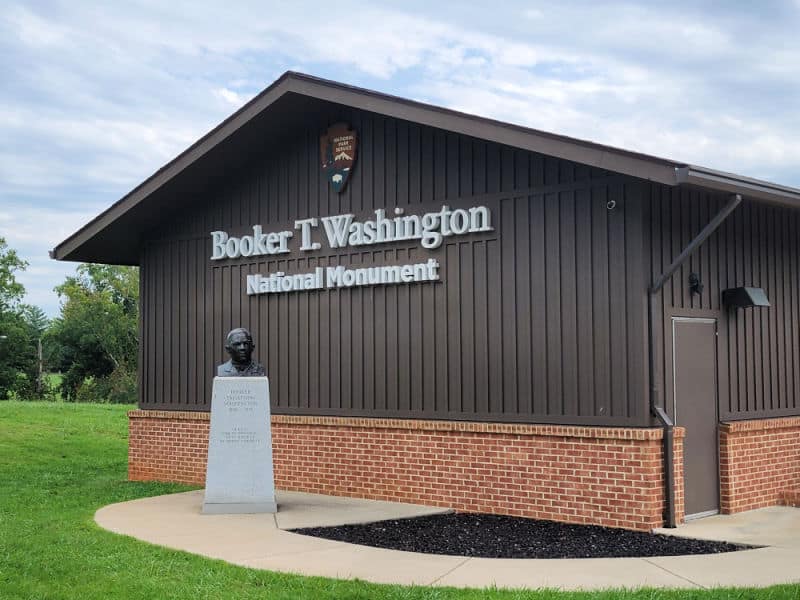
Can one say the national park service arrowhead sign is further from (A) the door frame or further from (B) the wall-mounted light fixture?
(B) the wall-mounted light fixture

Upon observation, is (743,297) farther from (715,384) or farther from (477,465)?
(477,465)

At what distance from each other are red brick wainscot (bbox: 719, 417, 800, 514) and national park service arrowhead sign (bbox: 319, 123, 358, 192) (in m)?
5.82

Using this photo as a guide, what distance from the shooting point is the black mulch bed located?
9.89m

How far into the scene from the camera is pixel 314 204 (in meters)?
14.6

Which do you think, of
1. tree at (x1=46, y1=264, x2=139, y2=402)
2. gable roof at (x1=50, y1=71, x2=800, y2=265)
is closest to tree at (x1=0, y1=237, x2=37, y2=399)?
tree at (x1=46, y1=264, x2=139, y2=402)

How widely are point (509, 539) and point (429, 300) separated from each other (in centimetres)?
354

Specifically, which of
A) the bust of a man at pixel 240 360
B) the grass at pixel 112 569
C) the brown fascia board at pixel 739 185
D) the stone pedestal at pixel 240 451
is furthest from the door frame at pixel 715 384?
the bust of a man at pixel 240 360

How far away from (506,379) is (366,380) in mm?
2257

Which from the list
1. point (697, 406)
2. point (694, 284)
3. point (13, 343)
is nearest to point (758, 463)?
point (697, 406)

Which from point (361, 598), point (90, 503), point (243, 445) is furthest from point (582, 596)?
point (90, 503)

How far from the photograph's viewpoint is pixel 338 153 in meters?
14.3

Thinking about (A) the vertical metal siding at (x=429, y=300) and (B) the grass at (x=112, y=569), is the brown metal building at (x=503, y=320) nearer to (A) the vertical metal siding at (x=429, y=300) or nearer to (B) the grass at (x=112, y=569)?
(A) the vertical metal siding at (x=429, y=300)

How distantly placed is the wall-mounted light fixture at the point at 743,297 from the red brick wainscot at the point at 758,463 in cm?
141

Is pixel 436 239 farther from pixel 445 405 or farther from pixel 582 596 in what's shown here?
pixel 582 596
